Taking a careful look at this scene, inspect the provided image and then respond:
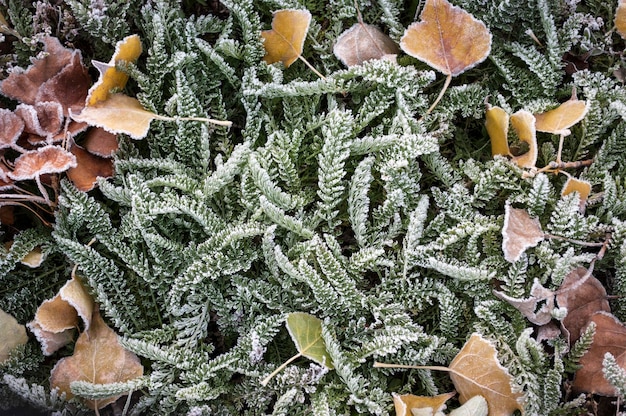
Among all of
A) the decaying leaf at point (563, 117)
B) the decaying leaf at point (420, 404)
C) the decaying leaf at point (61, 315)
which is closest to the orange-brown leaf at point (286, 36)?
the decaying leaf at point (563, 117)

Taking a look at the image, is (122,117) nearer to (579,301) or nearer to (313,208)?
(313,208)

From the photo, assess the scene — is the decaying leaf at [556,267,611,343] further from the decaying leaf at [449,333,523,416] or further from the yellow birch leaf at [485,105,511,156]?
the yellow birch leaf at [485,105,511,156]

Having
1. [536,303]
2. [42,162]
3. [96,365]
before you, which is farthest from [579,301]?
[42,162]

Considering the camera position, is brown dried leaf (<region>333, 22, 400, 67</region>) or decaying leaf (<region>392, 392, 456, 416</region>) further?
brown dried leaf (<region>333, 22, 400, 67</region>)

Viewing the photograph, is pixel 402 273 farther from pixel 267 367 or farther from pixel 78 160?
pixel 78 160

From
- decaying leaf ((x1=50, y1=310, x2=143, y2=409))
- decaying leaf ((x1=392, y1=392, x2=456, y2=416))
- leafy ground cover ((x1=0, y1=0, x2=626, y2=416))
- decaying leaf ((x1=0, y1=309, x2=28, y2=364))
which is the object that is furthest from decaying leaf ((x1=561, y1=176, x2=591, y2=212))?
decaying leaf ((x1=0, y1=309, x2=28, y2=364))

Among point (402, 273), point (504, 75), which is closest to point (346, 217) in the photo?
point (402, 273)

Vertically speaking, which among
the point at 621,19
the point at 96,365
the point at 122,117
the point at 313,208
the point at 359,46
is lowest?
the point at 96,365
